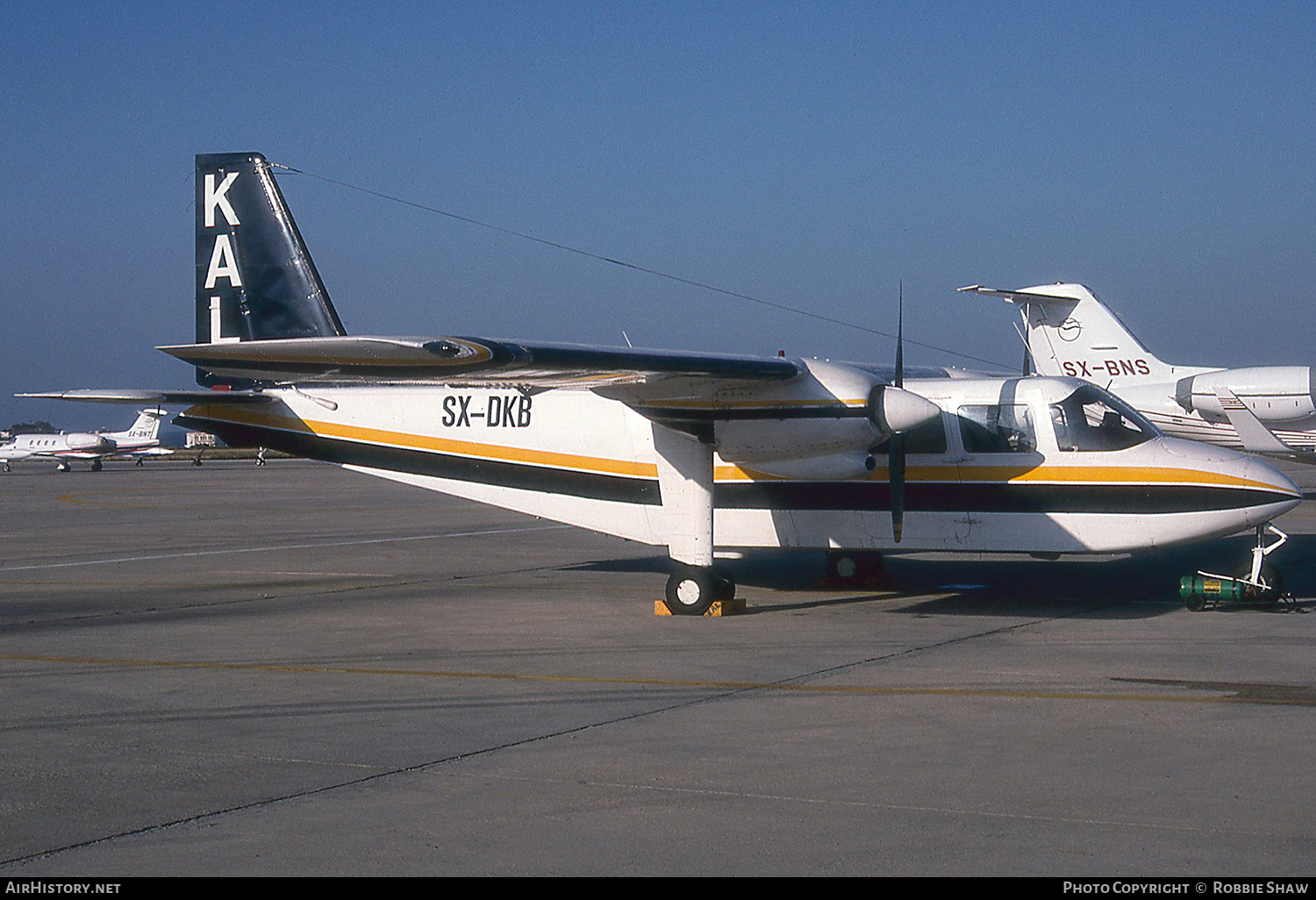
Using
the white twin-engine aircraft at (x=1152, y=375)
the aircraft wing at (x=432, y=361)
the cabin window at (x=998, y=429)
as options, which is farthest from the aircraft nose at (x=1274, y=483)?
the white twin-engine aircraft at (x=1152, y=375)

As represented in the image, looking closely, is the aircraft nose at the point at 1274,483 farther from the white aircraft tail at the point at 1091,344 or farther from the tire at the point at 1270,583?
the white aircraft tail at the point at 1091,344

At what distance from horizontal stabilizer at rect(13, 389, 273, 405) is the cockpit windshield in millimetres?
9885

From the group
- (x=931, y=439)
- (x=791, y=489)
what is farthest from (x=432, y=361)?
(x=931, y=439)

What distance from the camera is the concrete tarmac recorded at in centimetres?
561

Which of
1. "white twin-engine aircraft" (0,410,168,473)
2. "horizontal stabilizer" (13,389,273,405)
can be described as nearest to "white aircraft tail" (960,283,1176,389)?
"horizontal stabilizer" (13,389,273,405)

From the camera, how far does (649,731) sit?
8023 millimetres

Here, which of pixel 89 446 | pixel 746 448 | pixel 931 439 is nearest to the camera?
pixel 746 448

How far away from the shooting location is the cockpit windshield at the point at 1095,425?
1354 centimetres

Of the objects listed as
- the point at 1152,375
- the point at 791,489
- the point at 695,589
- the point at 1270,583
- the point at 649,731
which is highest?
the point at 1152,375

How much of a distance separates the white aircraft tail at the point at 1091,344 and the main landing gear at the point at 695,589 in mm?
21643

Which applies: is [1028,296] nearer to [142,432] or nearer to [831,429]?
[831,429]

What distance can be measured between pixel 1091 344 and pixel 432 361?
26505 millimetres

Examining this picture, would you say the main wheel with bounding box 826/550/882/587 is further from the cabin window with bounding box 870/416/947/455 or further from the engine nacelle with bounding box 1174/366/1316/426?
the engine nacelle with bounding box 1174/366/1316/426
